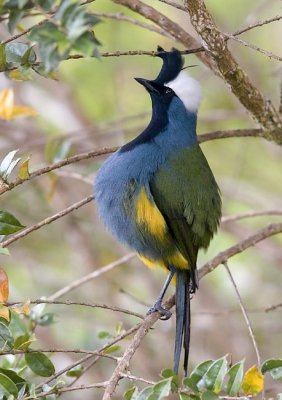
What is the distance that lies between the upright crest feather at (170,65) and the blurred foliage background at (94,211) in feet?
2.97

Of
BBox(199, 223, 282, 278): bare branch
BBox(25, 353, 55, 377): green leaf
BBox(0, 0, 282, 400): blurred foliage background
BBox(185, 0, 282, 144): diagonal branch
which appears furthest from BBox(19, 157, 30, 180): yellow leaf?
BBox(0, 0, 282, 400): blurred foliage background

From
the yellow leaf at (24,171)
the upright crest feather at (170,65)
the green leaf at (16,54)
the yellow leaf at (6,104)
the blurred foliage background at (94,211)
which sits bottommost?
the blurred foliage background at (94,211)

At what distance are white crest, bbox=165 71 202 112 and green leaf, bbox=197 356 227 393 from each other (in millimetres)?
1114

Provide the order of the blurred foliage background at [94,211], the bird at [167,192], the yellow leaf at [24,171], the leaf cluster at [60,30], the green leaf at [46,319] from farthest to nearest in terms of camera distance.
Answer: the blurred foliage background at [94,211] → the bird at [167,192] → the green leaf at [46,319] → the yellow leaf at [24,171] → the leaf cluster at [60,30]

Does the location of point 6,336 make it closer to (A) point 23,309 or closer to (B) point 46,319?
(A) point 23,309

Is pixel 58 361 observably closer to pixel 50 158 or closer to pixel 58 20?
pixel 50 158

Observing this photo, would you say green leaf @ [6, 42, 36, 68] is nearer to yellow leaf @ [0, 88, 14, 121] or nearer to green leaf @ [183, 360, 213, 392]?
yellow leaf @ [0, 88, 14, 121]

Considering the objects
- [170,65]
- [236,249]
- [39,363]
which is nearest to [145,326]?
[39,363]

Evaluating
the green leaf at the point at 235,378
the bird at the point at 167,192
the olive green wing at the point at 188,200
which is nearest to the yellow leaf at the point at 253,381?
the green leaf at the point at 235,378

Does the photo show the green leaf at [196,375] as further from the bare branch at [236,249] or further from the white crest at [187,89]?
the white crest at [187,89]

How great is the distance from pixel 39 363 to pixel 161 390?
390 millimetres

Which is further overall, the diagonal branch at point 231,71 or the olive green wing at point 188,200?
the olive green wing at point 188,200

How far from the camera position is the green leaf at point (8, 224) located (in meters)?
1.79

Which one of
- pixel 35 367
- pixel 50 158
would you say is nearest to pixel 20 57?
pixel 35 367
